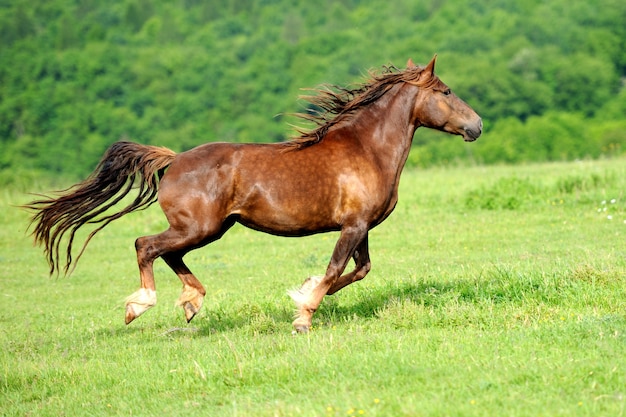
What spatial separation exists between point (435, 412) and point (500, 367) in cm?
103

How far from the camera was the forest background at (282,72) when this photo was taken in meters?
88.8

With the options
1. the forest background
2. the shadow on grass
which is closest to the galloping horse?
the shadow on grass

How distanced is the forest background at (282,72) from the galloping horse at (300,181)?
58.7 metres

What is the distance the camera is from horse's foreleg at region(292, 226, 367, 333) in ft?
30.6

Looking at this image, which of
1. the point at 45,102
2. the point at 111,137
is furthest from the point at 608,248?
the point at 45,102

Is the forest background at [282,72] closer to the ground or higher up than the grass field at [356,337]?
closer to the ground

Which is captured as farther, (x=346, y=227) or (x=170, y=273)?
(x=170, y=273)

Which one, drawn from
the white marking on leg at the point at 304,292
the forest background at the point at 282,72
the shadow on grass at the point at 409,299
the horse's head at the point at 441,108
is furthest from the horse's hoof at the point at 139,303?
the forest background at the point at 282,72

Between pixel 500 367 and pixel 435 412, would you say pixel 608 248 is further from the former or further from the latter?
pixel 435 412

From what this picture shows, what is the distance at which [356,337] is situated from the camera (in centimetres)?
848

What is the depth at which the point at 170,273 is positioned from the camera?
1530 cm

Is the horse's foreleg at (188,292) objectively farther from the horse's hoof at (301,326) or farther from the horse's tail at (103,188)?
the horse's hoof at (301,326)

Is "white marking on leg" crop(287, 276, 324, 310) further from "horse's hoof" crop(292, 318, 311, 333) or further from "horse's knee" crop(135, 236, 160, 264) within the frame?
"horse's knee" crop(135, 236, 160, 264)

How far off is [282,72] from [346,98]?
107 meters
